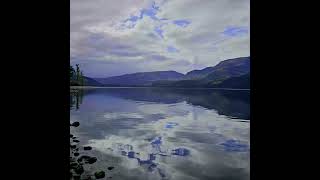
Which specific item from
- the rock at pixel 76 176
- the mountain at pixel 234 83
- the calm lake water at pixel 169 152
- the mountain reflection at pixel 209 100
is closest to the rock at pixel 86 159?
the calm lake water at pixel 169 152

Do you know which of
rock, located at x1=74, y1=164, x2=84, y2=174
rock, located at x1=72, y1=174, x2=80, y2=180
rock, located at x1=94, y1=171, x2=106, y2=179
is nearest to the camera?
rock, located at x1=72, y1=174, x2=80, y2=180

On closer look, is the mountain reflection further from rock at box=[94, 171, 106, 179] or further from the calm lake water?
rock at box=[94, 171, 106, 179]

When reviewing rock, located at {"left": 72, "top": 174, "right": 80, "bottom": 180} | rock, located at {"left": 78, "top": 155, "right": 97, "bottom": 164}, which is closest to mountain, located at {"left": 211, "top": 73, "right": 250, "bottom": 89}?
rock, located at {"left": 78, "top": 155, "right": 97, "bottom": 164}

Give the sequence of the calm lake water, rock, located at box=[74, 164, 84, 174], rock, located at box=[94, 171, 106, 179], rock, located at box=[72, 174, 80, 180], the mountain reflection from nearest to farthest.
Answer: rock, located at box=[72, 174, 80, 180] → rock, located at box=[74, 164, 84, 174] → rock, located at box=[94, 171, 106, 179] → the calm lake water → the mountain reflection

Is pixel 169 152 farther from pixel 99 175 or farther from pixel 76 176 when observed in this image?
pixel 76 176

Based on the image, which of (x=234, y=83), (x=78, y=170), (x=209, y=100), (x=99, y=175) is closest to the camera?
(x=78, y=170)

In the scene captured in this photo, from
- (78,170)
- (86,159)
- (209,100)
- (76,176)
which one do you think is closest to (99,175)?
(78,170)

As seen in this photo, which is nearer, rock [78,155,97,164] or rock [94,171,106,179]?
rock [94,171,106,179]
